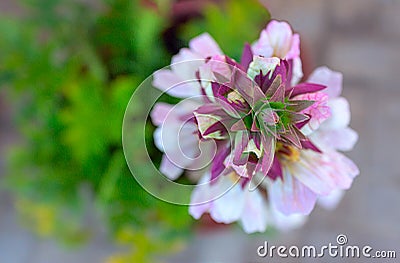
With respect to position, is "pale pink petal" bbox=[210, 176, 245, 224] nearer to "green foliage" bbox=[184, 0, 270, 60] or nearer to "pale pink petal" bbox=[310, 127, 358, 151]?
"pale pink petal" bbox=[310, 127, 358, 151]

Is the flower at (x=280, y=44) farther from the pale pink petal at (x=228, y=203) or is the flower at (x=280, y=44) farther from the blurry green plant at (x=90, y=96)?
the blurry green plant at (x=90, y=96)

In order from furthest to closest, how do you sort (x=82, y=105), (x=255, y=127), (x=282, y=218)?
(x=82, y=105)
(x=282, y=218)
(x=255, y=127)

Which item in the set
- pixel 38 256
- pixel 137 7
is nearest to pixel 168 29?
pixel 137 7

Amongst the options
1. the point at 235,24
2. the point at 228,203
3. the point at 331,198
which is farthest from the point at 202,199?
the point at 235,24

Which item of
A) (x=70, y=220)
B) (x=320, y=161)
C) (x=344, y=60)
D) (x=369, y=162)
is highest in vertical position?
(x=344, y=60)

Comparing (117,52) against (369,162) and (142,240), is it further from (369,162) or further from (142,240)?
(369,162)

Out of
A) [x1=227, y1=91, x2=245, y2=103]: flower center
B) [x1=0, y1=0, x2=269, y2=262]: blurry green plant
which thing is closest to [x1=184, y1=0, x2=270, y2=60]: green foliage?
[x1=0, y1=0, x2=269, y2=262]: blurry green plant

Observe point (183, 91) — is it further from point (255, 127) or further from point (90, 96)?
point (90, 96)
